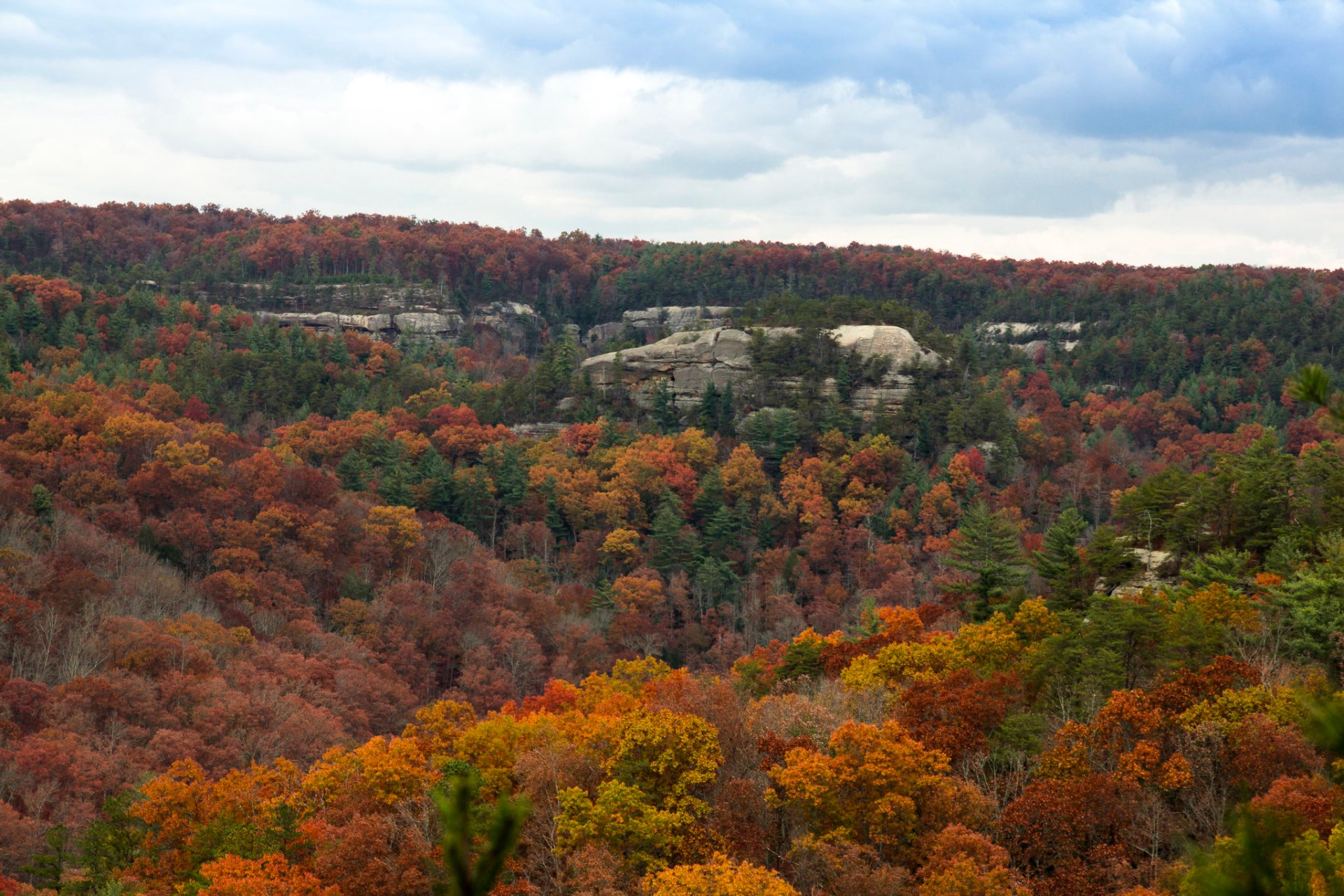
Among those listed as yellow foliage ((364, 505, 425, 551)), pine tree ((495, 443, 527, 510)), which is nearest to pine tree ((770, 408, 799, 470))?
pine tree ((495, 443, 527, 510))

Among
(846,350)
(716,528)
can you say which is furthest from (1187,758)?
(846,350)

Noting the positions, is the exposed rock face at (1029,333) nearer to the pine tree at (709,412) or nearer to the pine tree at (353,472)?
the pine tree at (709,412)

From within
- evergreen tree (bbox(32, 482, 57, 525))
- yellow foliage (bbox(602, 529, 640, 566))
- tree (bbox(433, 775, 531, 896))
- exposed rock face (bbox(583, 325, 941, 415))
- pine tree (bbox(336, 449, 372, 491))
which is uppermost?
tree (bbox(433, 775, 531, 896))

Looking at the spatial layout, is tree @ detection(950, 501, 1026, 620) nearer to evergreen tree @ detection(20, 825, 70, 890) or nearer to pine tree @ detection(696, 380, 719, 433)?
evergreen tree @ detection(20, 825, 70, 890)

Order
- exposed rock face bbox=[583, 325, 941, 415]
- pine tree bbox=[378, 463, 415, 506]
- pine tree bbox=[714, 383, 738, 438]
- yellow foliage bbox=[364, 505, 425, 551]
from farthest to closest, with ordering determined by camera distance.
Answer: pine tree bbox=[714, 383, 738, 438], exposed rock face bbox=[583, 325, 941, 415], pine tree bbox=[378, 463, 415, 506], yellow foliage bbox=[364, 505, 425, 551]

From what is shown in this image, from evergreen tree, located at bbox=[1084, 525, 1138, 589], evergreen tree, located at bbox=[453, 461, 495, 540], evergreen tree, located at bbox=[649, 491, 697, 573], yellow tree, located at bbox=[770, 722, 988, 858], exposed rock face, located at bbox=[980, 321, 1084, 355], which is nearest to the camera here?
yellow tree, located at bbox=[770, 722, 988, 858]

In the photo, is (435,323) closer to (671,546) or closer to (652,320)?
(652,320)

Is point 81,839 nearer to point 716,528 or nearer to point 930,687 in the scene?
point 930,687
